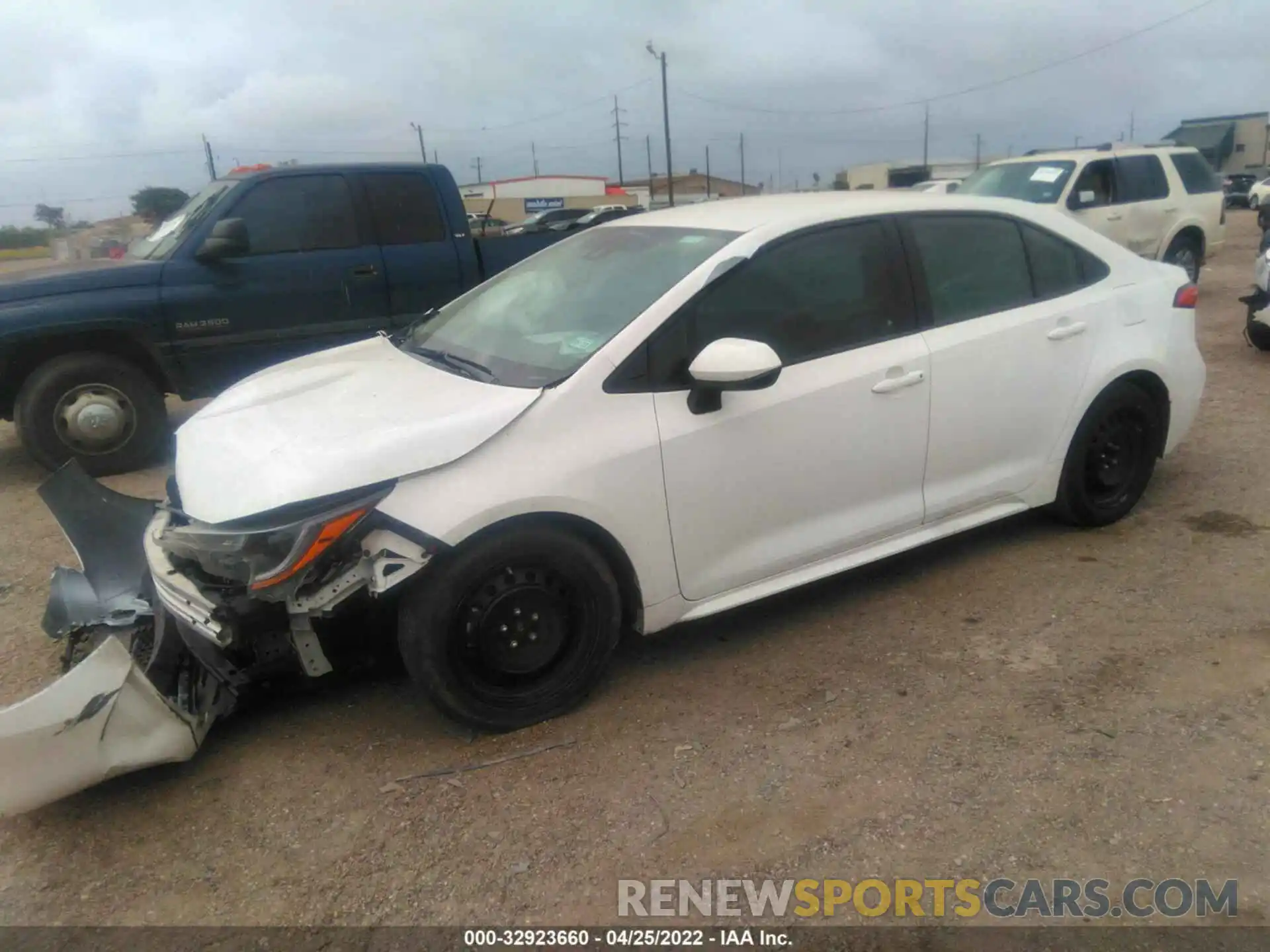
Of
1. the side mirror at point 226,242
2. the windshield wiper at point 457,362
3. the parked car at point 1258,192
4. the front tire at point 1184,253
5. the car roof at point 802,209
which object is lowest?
the parked car at point 1258,192

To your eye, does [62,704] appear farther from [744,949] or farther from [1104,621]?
[1104,621]

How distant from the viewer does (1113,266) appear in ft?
14.4

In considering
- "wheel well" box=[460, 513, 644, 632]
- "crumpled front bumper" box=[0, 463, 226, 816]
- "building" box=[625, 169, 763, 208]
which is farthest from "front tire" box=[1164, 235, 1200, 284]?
"building" box=[625, 169, 763, 208]

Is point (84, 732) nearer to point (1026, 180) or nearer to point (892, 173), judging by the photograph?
point (1026, 180)

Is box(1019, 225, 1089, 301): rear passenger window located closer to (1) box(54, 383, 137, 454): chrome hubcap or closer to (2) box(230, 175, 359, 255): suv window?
(2) box(230, 175, 359, 255): suv window

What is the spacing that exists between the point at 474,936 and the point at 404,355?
2.26 metres

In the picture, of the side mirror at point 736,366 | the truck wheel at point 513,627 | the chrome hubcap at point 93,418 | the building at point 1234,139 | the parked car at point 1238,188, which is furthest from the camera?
the building at point 1234,139

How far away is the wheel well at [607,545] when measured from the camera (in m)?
2.96

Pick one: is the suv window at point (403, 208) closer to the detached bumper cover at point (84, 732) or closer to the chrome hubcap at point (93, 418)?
the chrome hubcap at point (93, 418)

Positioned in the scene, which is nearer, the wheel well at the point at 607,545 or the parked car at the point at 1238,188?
the wheel well at the point at 607,545

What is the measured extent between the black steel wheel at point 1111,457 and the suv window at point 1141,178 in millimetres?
7962

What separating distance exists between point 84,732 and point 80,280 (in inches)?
183

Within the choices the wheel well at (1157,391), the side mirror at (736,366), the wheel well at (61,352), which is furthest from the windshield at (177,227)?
the wheel well at (1157,391)

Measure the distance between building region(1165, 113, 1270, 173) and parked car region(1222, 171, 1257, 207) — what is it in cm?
759
